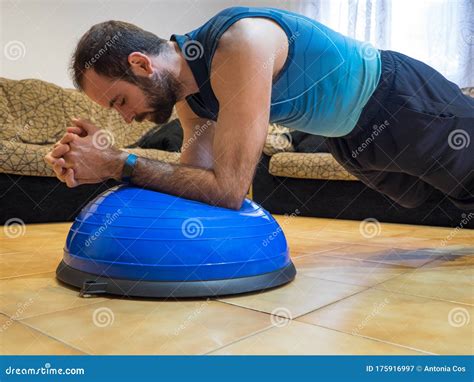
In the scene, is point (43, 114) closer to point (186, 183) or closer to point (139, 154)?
point (139, 154)

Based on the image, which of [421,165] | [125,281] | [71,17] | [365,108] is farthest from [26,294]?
[71,17]

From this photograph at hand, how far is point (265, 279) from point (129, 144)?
250 cm

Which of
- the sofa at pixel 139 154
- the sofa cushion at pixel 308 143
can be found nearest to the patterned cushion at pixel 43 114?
the sofa at pixel 139 154

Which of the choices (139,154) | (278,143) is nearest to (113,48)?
(139,154)

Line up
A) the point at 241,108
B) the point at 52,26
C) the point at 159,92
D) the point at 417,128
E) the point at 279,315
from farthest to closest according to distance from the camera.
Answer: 1. the point at 52,26
2. the point at 417,128
3. the point at 159,92
4. the point at 241,108
5. the point at 279,315

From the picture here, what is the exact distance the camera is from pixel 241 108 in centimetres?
115

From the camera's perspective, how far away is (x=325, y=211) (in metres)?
2.96

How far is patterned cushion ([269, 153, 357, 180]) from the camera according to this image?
9.08 feet

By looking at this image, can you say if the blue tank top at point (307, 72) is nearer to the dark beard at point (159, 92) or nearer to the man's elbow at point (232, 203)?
the dark beard at point (159, 92)

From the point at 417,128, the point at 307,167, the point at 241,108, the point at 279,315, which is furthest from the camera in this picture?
the point at 307,167

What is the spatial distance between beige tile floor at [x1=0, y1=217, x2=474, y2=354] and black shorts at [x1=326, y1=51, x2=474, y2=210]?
308 millimetres

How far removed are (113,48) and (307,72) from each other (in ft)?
1.75

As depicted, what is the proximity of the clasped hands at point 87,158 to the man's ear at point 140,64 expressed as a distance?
7.6 inches

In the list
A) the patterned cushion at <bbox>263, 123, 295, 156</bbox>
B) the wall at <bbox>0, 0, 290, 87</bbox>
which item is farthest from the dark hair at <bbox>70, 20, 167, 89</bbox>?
the wall at <bbox>0, 0, 290, 87</bbox>
